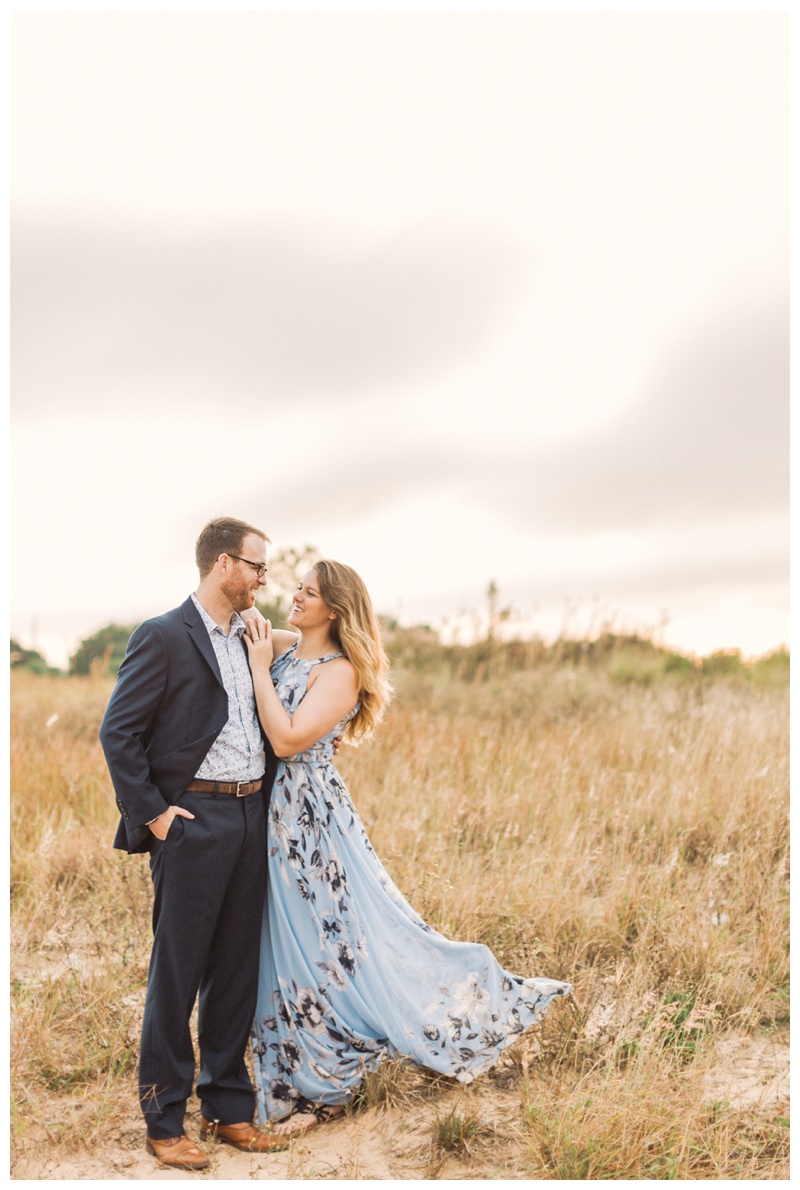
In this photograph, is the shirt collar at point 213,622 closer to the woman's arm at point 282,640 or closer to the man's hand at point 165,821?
the woman's arm at point 282,640

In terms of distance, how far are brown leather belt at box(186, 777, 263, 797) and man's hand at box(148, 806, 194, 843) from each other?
0.34 feet

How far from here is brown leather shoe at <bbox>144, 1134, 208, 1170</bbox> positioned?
148 inches

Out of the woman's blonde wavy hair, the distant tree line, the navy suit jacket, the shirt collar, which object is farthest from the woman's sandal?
the distant tree line

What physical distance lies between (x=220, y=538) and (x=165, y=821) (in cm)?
114

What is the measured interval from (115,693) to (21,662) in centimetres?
1467

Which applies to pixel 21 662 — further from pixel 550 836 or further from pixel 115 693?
pixel 115 693

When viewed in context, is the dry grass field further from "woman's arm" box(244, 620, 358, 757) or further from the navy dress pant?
"woman's arm" box(244, 620, 358, 757)

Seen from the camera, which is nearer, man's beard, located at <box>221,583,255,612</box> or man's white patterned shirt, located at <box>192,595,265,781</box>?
man's white patterned shirt, located at <box>192,595,265,781</box>

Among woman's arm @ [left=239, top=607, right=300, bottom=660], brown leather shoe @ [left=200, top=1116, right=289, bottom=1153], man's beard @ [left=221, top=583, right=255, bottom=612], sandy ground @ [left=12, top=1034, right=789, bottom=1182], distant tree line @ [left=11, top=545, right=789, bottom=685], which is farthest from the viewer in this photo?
distant tree line @ [left=11, top=545, right=789, bottom=685]

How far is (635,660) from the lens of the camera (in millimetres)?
14148

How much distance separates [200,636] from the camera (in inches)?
154

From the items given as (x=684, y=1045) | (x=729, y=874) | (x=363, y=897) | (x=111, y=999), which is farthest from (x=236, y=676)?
(x=729, y=874)

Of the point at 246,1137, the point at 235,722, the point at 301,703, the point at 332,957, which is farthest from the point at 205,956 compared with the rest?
the point at 301,703

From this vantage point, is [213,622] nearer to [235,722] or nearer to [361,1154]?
[235,722]
